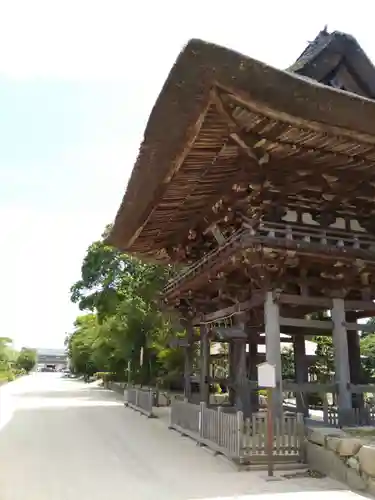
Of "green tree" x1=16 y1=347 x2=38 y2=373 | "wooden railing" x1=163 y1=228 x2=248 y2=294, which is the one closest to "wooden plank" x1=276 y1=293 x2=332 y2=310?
"wooden railing" x1=163 y1=228 x2=248 y2=294

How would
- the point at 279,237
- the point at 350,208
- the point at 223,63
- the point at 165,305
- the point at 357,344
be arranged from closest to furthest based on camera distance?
1. the point at 223,63
2. the point at 279,237
3. the point at 350,208
4. the point at 357,344
5. the point at 165,305

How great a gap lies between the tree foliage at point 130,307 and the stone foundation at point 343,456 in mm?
14739

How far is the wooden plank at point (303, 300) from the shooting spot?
8.27 m

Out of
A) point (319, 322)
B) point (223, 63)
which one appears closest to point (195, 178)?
point (223, 63)

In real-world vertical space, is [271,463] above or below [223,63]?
below

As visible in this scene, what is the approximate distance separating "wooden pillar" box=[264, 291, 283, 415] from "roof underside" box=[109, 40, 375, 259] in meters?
1.89

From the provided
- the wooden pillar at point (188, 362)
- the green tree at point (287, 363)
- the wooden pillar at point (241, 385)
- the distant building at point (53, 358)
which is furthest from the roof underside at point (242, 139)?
the distant building at point (53, 358)

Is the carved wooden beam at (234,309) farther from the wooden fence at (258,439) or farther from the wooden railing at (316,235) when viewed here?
the wooden fence at (258,439)

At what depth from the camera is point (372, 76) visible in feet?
27.8

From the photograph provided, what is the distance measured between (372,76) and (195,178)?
148 inches

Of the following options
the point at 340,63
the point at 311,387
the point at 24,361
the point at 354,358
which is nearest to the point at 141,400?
the point at 354,358

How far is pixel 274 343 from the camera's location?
7797 millimetres

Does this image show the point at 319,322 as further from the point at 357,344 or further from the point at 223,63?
the point at 223,63

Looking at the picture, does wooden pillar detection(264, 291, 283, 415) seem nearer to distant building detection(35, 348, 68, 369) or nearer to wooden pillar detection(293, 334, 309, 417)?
wooden pillar detection(293, 334, 309, 417)
